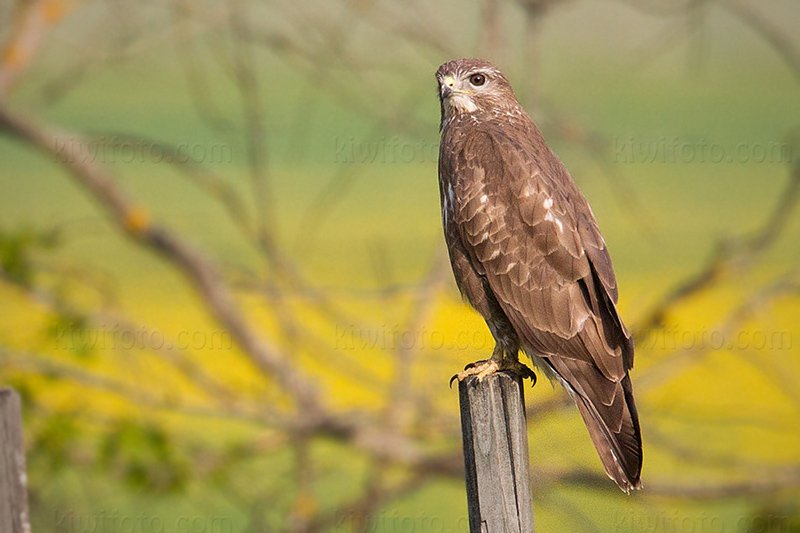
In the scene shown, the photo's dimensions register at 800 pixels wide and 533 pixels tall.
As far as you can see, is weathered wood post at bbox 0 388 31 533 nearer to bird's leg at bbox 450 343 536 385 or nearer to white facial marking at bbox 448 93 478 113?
bird's leg at bbox 450 343 536 385

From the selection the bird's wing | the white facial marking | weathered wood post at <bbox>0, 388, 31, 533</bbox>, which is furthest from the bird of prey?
weathered wood post at <bbox>0, 388, 31, 533</bbox>

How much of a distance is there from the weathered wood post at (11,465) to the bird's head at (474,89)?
1532 millimetres

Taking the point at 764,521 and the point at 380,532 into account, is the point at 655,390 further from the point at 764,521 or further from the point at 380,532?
the point at 380,532

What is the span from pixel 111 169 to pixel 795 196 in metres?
3.51

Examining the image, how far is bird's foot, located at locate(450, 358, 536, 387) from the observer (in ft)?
7.77

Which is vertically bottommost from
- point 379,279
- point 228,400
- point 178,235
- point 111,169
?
point 228,400

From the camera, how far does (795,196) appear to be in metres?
4.48

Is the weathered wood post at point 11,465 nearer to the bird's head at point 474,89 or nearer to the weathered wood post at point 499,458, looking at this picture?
the weathered wood post at point 499,458

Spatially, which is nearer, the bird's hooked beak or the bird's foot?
the bird's foot

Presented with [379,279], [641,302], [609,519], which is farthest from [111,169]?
[609,519]

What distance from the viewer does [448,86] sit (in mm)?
2828

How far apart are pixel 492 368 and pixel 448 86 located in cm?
94

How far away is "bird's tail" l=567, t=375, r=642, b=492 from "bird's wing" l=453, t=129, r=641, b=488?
2.0 inches

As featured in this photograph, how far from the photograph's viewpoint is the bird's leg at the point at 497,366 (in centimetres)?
237
